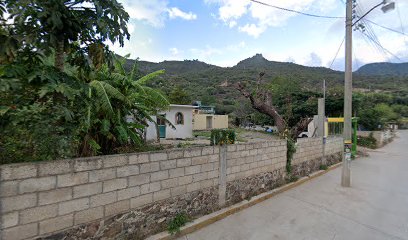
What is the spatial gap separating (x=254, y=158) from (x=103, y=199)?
397cm

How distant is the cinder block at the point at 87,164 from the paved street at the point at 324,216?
202cm

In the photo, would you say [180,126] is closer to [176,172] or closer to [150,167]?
[176,172]

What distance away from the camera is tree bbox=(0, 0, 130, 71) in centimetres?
264

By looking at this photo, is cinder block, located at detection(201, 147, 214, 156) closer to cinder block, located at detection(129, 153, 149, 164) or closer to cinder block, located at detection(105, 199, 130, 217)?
cinder block, located at detection(129, 153, 149, 164)

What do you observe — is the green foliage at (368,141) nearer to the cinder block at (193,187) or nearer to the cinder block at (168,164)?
the cinder block at (193,187)

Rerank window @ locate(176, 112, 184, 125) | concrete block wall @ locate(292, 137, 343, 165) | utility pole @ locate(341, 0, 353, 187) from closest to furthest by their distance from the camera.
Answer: utility pole @ locate(341, 0, 353, 187) → concrete block wall @ locate(292, 137, 343, 165) → window @ locate(176, 112, 184, 125)

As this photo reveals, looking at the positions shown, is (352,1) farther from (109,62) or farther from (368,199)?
(109,62)

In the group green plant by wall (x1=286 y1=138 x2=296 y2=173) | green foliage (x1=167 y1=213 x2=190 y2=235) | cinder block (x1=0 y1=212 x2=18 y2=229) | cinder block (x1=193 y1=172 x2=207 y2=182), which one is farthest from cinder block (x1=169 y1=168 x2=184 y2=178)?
green plant by wall (x1=286 y1=138 x2=296 y2=173)

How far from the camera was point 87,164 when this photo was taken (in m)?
3.21

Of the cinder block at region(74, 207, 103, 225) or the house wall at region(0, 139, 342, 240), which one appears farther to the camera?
the cinder block at region(74, 207, 103, 225)

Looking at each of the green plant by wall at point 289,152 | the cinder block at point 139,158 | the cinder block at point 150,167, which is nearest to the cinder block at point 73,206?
the cinder block at point 139,158

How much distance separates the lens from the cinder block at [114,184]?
11.3 ft

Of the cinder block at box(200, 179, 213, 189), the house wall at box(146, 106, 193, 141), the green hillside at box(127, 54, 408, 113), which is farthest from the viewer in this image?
the green hillside at box(127, 54, 408, 113)

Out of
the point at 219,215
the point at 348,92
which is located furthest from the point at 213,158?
the point at 348,92
